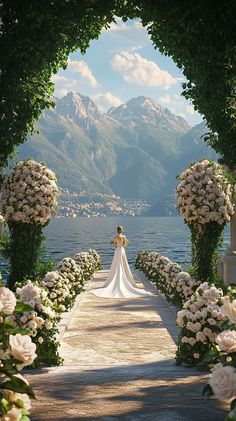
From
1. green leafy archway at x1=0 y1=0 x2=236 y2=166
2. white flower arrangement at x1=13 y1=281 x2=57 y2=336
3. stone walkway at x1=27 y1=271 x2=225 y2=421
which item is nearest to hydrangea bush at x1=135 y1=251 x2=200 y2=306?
stone walkway at x1=27 y1=271 x2=225 y2=421

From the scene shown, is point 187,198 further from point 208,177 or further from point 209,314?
point 209,314

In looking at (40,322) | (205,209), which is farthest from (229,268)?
(40,322)

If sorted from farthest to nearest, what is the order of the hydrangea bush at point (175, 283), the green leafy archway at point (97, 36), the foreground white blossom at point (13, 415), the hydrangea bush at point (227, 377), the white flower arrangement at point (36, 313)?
the hydrangea bush at point (175, 283)
the green leafy archway at point (97, 36)
the white flower arrangement at point (36, 313)
the foreground white blossom at point (13, 415)
the hydrangea bush at point (227, 377)

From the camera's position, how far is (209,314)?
27.8ft

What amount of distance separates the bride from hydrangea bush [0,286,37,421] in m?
14.6

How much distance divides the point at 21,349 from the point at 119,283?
15891mm

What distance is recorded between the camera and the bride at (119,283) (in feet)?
61.1

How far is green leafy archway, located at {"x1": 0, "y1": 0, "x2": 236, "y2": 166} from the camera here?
1213 cm

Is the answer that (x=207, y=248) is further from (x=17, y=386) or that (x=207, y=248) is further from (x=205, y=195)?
(x=17, y=386)

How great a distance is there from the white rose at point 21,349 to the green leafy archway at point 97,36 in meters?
9.89

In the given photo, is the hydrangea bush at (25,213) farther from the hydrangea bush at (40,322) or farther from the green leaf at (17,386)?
the green leaf at (17,386)

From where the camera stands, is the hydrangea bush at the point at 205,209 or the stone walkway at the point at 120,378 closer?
the stone walkway at the point at 120,378

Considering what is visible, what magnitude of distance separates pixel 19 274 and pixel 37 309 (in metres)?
5.24

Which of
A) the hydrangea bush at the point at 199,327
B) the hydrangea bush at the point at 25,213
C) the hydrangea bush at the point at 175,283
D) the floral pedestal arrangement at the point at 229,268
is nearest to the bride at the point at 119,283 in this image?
the hydrangea bush at the point at 175,283
